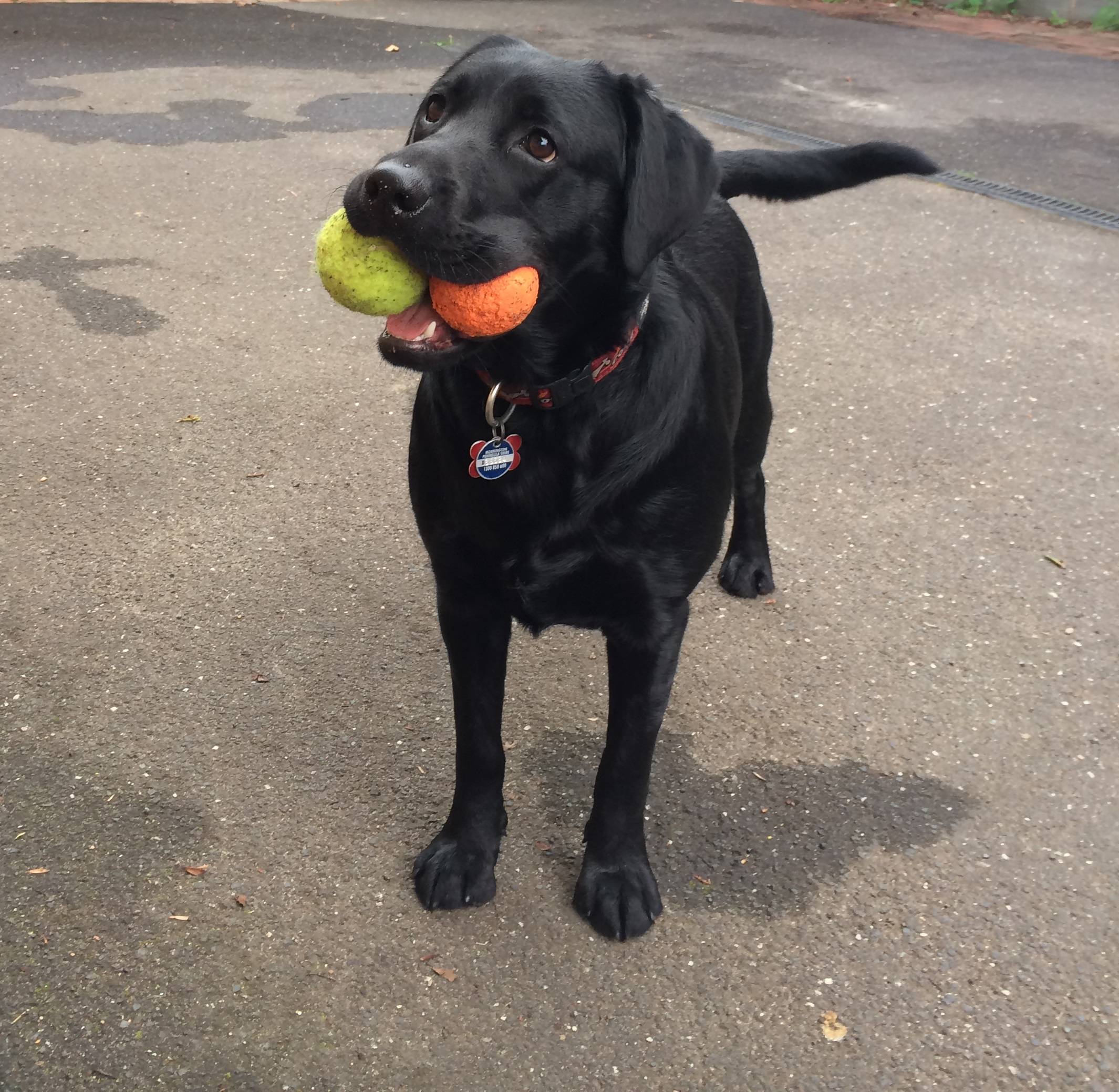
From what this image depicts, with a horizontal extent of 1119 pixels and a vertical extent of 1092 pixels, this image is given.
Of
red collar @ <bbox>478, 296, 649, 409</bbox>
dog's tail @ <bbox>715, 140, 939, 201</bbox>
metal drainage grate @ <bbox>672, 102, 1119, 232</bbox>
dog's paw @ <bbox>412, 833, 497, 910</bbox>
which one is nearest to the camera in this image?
red collar @ <bbox>478, 296, 649, 409</bbox>

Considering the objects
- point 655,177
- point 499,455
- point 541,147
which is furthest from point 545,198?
point 499,455

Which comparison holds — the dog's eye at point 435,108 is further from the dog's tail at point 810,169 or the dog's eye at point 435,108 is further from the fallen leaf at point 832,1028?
the fallen leaf at point 832,1028

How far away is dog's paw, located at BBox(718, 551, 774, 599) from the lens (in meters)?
3.60

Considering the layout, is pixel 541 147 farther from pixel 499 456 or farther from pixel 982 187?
pixel 982 187

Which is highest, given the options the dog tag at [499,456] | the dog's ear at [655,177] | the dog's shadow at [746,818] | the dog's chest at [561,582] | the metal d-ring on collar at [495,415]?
the dog's ear at [655,177]

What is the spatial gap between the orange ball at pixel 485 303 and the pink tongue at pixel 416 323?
25 mm

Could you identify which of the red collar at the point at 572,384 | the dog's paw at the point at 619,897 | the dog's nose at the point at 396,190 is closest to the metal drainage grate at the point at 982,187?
the red collar at the point at 572,384

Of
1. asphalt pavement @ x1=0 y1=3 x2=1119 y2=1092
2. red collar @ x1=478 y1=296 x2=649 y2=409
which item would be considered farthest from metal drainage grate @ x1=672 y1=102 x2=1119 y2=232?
red collar @ x1=478 y1=296 x2=649 y2=409

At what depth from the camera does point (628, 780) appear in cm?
256

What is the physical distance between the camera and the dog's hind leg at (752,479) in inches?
128

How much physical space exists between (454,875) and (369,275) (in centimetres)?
125

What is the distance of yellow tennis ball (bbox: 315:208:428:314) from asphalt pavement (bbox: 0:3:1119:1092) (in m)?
1.25

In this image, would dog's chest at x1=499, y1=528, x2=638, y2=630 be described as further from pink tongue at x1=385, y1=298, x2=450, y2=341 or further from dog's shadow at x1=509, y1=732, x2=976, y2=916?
dog's shadow at x1=509, y1=732, x2=976, y2=916

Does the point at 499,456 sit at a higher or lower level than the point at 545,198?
lower
